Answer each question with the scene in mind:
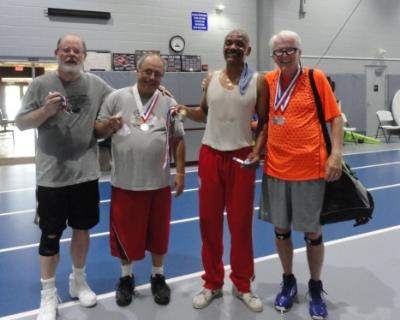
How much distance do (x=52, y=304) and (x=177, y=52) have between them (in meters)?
9.06

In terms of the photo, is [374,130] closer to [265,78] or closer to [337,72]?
[337,72]

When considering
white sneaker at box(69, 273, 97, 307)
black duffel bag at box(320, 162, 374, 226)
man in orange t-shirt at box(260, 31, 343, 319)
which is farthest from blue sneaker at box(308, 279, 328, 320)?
white sneaker at box(69, 273, 97, 307)

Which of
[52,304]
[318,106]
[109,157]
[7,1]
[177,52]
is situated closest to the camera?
[318,106]

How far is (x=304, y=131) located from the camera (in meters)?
2.55

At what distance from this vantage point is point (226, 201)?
2871 mm

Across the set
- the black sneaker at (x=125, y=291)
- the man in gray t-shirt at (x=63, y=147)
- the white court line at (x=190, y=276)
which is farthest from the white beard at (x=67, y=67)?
the white court line at (x=190, y=276)

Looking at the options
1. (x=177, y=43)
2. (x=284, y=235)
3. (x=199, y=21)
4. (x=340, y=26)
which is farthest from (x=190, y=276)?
(x=340, y=26)

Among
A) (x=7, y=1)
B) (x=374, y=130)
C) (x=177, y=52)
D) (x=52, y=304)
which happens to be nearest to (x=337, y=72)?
(x=374, y=130)

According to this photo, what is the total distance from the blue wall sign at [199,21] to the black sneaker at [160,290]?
9242 mm

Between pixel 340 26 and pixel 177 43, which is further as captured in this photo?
pixel 340 26

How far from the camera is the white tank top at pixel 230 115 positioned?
269 cm

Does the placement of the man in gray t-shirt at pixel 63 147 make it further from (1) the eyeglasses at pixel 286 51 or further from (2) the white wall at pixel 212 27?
(2) the white wall at pixel 212 27

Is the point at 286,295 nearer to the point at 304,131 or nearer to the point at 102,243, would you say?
the point at 304,131

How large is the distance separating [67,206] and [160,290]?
867 millimetres
